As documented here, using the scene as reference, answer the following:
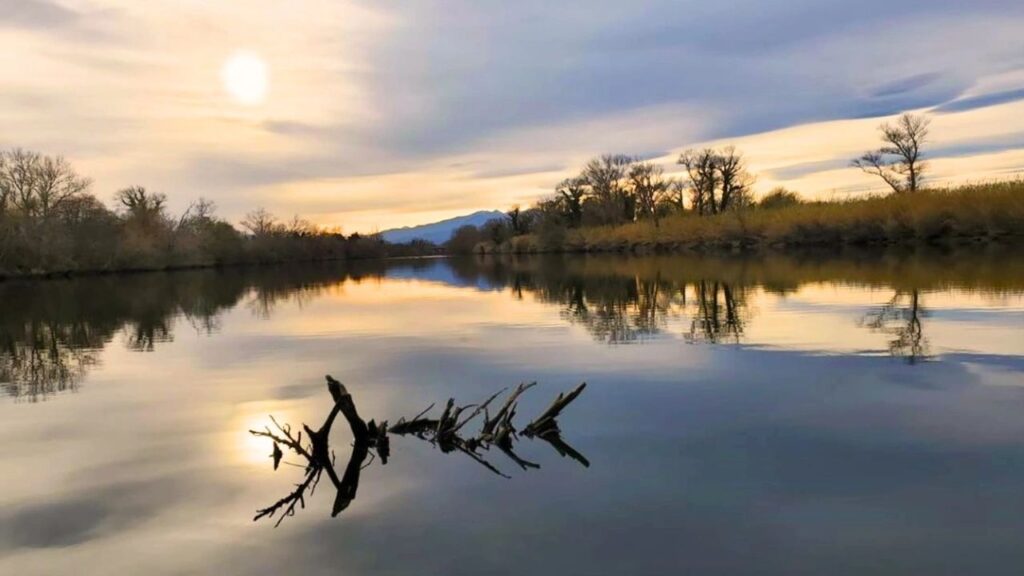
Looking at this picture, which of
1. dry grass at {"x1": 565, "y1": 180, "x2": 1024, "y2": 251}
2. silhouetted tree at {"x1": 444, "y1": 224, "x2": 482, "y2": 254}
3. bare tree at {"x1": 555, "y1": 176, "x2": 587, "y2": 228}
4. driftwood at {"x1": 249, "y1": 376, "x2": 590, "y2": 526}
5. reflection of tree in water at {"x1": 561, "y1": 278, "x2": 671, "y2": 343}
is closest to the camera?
driftwood at {"x1": 249, "y1": 376, "x2": 590, "y2": 526}

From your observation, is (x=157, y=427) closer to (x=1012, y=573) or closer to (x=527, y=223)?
(x=1012, y=573)

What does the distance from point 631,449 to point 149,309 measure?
2506 cm

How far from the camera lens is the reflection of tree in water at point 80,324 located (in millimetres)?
14211

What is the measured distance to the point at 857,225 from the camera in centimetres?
5484

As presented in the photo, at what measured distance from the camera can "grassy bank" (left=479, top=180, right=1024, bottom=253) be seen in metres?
45.4

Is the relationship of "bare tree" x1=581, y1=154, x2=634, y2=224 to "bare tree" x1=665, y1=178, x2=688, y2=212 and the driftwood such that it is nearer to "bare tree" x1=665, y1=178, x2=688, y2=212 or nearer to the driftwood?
"bare tree" x1=665, y1=178, x2=688, y2=212

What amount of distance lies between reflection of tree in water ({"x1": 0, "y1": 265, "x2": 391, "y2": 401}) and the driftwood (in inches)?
263

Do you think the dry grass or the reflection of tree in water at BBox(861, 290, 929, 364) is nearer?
the reflection of tree in water at BBox(861, 290, 929, 364)

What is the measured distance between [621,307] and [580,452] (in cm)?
1396

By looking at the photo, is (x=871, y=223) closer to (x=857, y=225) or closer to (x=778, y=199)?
(x=857, y=225)

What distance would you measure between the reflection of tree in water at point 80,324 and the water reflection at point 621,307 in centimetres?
4

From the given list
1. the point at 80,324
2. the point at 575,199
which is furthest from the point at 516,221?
the point at 80,324

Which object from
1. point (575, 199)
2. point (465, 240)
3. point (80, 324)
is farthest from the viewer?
point (465, 240)

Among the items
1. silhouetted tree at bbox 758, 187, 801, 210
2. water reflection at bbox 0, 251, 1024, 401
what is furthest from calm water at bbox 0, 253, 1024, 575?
silhouetted tree at bbox 758, 187, 801, 210
